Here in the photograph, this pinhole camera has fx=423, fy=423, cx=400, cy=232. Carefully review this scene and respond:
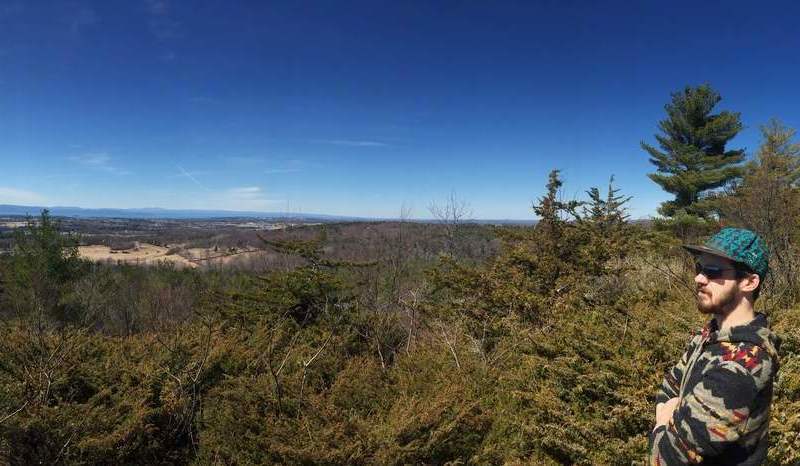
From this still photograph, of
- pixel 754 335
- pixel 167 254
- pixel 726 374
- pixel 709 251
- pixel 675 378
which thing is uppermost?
pixel 709 251

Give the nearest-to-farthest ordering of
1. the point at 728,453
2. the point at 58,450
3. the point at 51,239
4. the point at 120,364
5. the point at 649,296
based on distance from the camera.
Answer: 1. the point at 728,453
2. the point at 58,450
3. the point at 120,364
4. the point at 649,296
5. the point at 51,239

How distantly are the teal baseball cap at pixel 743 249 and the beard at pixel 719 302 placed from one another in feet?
0.42

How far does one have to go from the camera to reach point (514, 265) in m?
10.9

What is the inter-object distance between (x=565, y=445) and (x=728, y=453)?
3025 mm

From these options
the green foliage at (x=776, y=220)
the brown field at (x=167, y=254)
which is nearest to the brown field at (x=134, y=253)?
the brown field at (x=167, y=254)

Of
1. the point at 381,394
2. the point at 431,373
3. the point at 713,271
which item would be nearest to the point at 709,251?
the point at 713,271

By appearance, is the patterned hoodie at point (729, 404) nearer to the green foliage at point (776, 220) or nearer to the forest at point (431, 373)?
the forest at point (431, 373)

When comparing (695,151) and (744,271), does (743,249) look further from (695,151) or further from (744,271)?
(695,151)

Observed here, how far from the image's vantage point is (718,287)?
69.6 inches

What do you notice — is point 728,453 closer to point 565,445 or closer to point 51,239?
point 565,445

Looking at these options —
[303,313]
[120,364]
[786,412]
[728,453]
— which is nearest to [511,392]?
Answer: [786,412]

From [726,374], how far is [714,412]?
0.15m

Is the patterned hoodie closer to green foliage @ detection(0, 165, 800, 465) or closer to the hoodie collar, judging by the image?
the hoodie collar

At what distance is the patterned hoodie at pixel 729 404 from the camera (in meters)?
1.58
